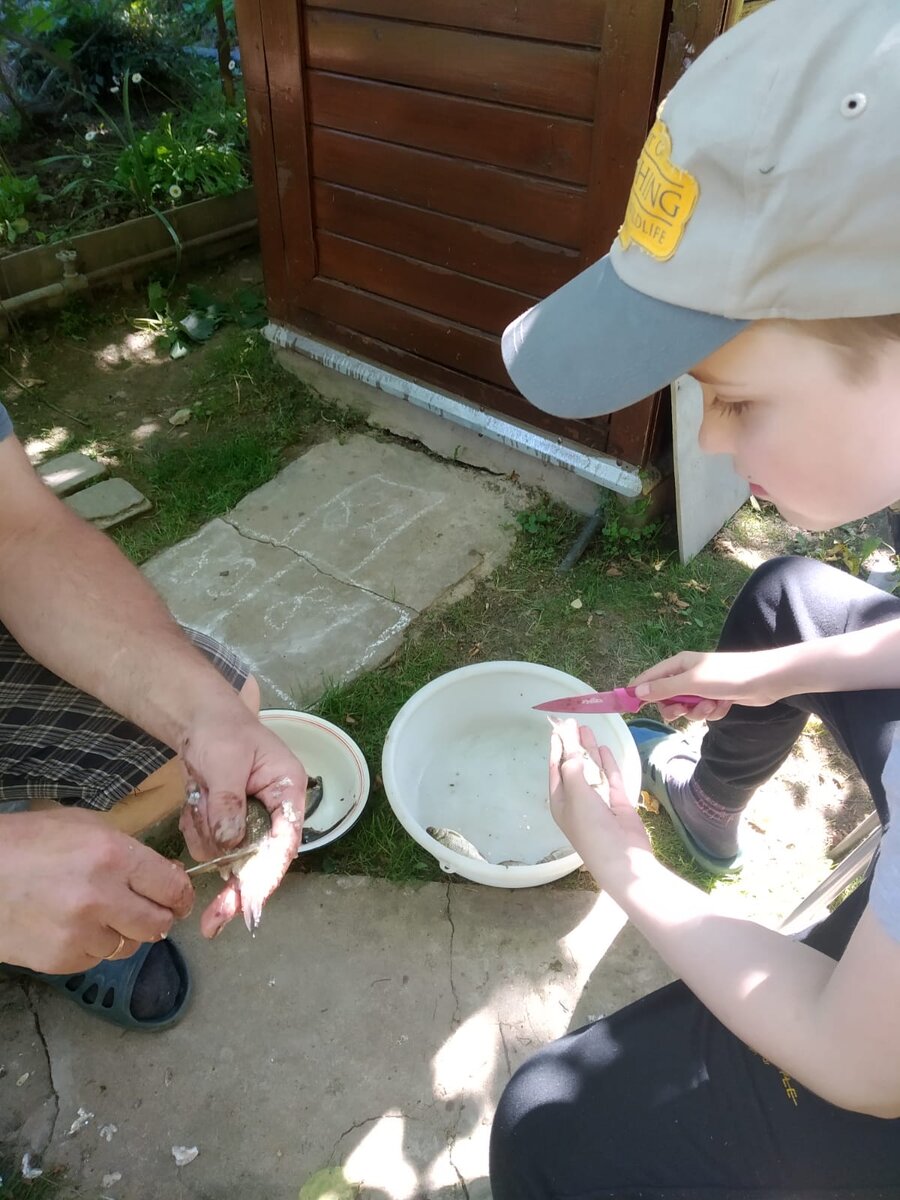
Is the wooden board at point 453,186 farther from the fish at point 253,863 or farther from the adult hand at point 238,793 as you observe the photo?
the fish at point 253,863

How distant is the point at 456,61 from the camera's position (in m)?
2.68

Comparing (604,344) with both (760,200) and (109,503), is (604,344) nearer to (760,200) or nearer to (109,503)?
(760,200)

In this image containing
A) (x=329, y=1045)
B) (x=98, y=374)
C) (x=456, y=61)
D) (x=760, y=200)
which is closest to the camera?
(x=760, y=200)

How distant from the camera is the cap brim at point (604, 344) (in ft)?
3.53

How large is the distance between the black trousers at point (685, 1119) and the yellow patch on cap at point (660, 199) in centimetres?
86

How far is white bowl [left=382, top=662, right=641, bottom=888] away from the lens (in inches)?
86.6

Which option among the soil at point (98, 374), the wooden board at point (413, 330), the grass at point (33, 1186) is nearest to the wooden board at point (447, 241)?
the wooden board at point (413, 330)

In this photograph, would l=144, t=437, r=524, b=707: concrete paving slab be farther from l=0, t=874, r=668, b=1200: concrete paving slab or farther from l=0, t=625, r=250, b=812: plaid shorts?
l=0, t=625, r=250, b=812: plaid shorts

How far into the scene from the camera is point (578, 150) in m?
2.54

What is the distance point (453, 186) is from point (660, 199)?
82.0 inches

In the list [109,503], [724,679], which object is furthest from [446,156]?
[724,679]

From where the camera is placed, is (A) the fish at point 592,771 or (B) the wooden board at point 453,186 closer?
(A) the fish at point 592,771

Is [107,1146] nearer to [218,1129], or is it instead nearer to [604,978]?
[218,1129]

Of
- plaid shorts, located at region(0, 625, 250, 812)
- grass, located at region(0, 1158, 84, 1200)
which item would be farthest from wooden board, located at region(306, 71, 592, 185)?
grass, located at region(0, 1158, 84, 1200)
